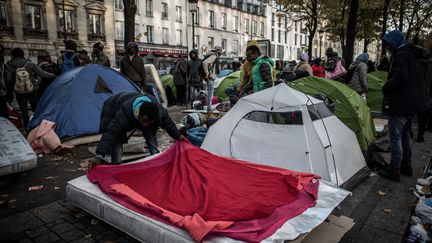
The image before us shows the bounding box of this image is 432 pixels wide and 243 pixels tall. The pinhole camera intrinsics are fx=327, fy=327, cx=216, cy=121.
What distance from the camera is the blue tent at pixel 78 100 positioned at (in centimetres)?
641

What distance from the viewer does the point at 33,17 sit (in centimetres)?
2370

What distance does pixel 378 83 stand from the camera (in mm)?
10047

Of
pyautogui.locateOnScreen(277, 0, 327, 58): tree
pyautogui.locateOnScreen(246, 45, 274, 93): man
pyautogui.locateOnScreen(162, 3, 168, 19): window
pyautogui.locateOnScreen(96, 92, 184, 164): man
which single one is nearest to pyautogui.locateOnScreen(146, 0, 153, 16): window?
pyautogui.locateOnScreen(162, 3, 168, 19): window

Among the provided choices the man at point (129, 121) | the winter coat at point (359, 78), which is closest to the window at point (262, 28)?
the winter coat at point (359, 78)

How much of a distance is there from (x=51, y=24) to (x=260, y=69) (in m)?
23.7

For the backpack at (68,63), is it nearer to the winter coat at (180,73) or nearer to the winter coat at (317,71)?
the winter coat at (180,73)

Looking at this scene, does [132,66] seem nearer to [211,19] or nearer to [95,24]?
[95,24]

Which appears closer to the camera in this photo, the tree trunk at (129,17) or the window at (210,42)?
the tree trunk at (129,17)

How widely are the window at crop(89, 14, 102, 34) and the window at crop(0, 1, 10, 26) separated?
603 centimetres

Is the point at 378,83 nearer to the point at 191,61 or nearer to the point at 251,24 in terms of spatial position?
the point at 191,61

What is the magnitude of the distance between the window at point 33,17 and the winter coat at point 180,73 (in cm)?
1731

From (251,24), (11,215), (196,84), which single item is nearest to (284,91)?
(11,215)

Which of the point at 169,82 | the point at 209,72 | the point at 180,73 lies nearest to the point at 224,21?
the point at 169,82

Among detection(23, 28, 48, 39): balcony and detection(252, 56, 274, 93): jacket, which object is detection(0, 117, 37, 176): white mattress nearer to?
detection(252, 56, 274, 93): jacket
